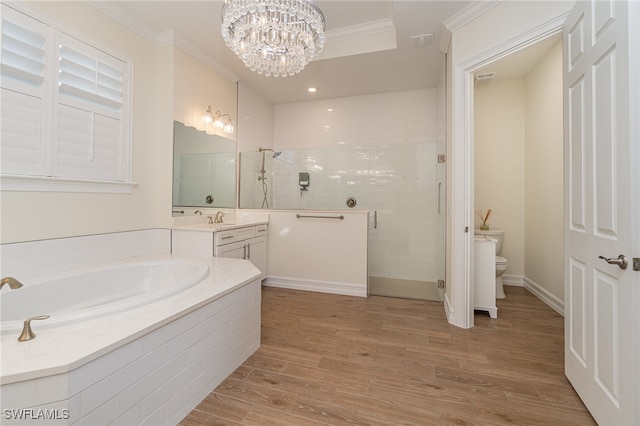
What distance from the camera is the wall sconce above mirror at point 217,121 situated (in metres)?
3.20

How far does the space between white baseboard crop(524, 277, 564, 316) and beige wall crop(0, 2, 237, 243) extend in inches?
153

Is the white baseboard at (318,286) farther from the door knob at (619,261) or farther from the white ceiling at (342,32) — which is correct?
the white ceiling at (342,32)

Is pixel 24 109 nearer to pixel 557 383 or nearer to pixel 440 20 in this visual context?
pixel 440 20

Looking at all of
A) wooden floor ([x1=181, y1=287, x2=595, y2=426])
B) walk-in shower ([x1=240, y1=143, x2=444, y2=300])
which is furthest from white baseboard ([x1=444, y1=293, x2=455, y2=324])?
walk-in shower ([x1=240, y1=143, x2=444, y2=300])

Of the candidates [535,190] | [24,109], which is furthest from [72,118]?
[535,190]

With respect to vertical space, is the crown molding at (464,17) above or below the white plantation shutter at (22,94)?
above

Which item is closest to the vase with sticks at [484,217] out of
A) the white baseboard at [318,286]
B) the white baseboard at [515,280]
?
the white baseboard at [515,280]

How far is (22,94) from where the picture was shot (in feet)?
5.94

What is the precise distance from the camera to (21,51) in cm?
181

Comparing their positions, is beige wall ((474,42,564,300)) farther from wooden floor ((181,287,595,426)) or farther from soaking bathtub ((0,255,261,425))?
soaking bathtub ((0,255,261,425))

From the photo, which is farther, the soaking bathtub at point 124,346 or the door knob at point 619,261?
the door knob at point 619,261

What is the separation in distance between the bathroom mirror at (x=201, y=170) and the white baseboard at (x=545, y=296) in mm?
3708

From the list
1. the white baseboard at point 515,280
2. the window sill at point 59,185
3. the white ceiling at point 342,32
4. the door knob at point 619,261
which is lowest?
the white baseboard at point 515,280

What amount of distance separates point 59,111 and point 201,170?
1339mm
